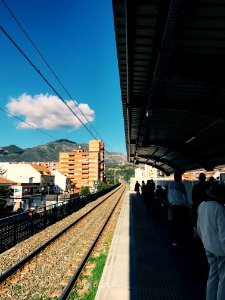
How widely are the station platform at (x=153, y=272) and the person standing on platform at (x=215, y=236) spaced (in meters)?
1.67

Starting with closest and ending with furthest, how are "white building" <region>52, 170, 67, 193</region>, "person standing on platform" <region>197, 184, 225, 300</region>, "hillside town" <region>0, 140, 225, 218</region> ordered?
"person standing on platform" <region>197, 184, 225, 300</region>
"hillside town" <region>0, 140, 225, 218</region>
"white building" <region>52, 170, 67, 193</region>

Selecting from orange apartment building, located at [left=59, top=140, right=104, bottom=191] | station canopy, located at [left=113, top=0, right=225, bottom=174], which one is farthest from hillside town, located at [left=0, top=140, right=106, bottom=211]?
station canopy, located at [left=113, top=0, right=225, bottom=174]

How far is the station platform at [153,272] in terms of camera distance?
564cm

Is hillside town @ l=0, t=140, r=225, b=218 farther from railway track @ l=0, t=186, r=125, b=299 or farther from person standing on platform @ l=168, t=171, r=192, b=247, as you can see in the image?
railway track @ l=0, t=186, r=125, b=299

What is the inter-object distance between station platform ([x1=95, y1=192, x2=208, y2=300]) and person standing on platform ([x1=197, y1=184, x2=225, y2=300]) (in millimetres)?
1673

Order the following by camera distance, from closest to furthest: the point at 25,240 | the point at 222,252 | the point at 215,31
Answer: the point at 222,252, the point at 215,31, the point at 25,240

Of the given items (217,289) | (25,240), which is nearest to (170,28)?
(217,289)

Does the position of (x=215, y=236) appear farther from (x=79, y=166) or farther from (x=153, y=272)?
(x=79, y=166)

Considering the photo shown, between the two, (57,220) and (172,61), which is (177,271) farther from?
(57,220)

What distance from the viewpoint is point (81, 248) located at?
36.2 feet

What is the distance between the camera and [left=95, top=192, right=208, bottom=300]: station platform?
564 cm

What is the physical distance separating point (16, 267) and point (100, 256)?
8.67 feet

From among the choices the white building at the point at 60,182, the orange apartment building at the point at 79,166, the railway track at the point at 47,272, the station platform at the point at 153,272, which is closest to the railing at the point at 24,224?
the railway track at the point at 47,272

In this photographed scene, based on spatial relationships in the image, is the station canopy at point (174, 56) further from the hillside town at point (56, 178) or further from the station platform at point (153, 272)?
the hillside town at point (56, 178)
